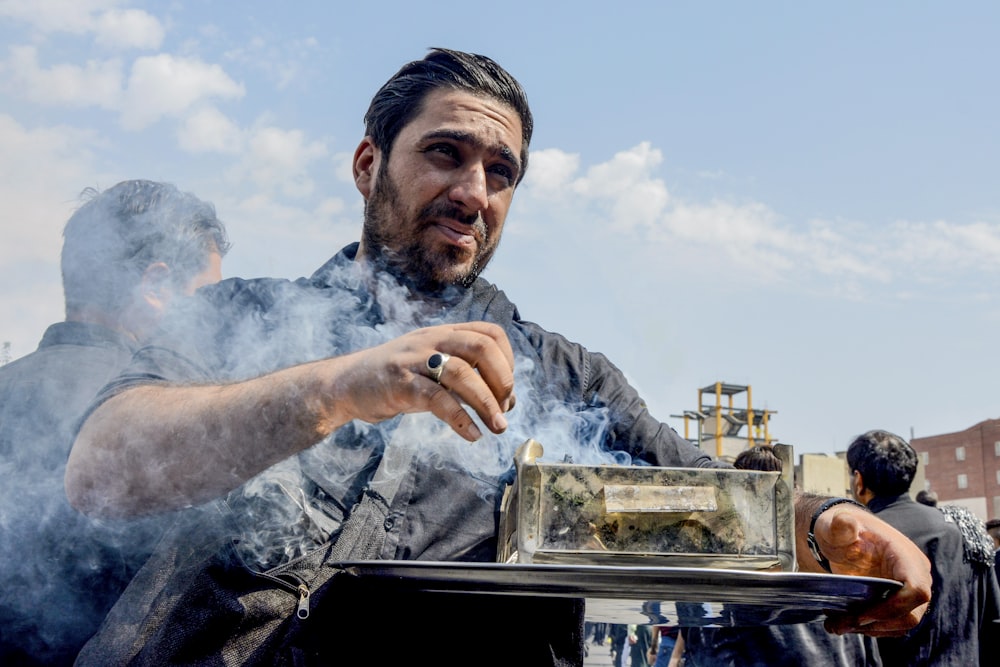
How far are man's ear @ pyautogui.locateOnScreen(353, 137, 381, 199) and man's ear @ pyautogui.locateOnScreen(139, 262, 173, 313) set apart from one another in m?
0.95

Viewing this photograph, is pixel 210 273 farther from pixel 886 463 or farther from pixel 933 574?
pixel 933 574

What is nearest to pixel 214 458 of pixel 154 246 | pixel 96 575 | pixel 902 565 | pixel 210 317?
pixel 210 317

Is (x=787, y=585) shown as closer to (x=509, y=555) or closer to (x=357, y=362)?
(x=509, y=555)

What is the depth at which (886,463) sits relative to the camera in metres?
4.95

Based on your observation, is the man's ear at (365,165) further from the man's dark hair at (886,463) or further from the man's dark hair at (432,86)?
the man's dark hair at (886,463)

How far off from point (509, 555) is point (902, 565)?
29.2 inches

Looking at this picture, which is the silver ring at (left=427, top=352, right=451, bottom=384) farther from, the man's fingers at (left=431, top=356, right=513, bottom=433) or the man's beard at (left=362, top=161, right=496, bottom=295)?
the man's beard at (left=362, top=161, right=496, bottom=295)

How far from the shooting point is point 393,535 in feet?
5.71

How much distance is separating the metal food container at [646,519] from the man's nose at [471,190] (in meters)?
0.92

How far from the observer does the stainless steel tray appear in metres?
1.18

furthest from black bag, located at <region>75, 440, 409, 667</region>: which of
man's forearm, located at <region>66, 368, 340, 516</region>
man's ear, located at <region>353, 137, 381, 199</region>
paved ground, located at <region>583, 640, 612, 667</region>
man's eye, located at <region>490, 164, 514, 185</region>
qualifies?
paved ground, located at <region>583, 640, 612, 667</region>

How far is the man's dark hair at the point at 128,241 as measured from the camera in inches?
121

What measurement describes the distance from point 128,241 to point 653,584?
257 cm

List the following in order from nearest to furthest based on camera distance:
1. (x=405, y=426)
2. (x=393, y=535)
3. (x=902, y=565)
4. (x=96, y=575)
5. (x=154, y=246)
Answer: (x=902, y=565)
(x=393, y=535)
(x=405, y=426)
(x=96, y=575)
(x=154, y=246)
